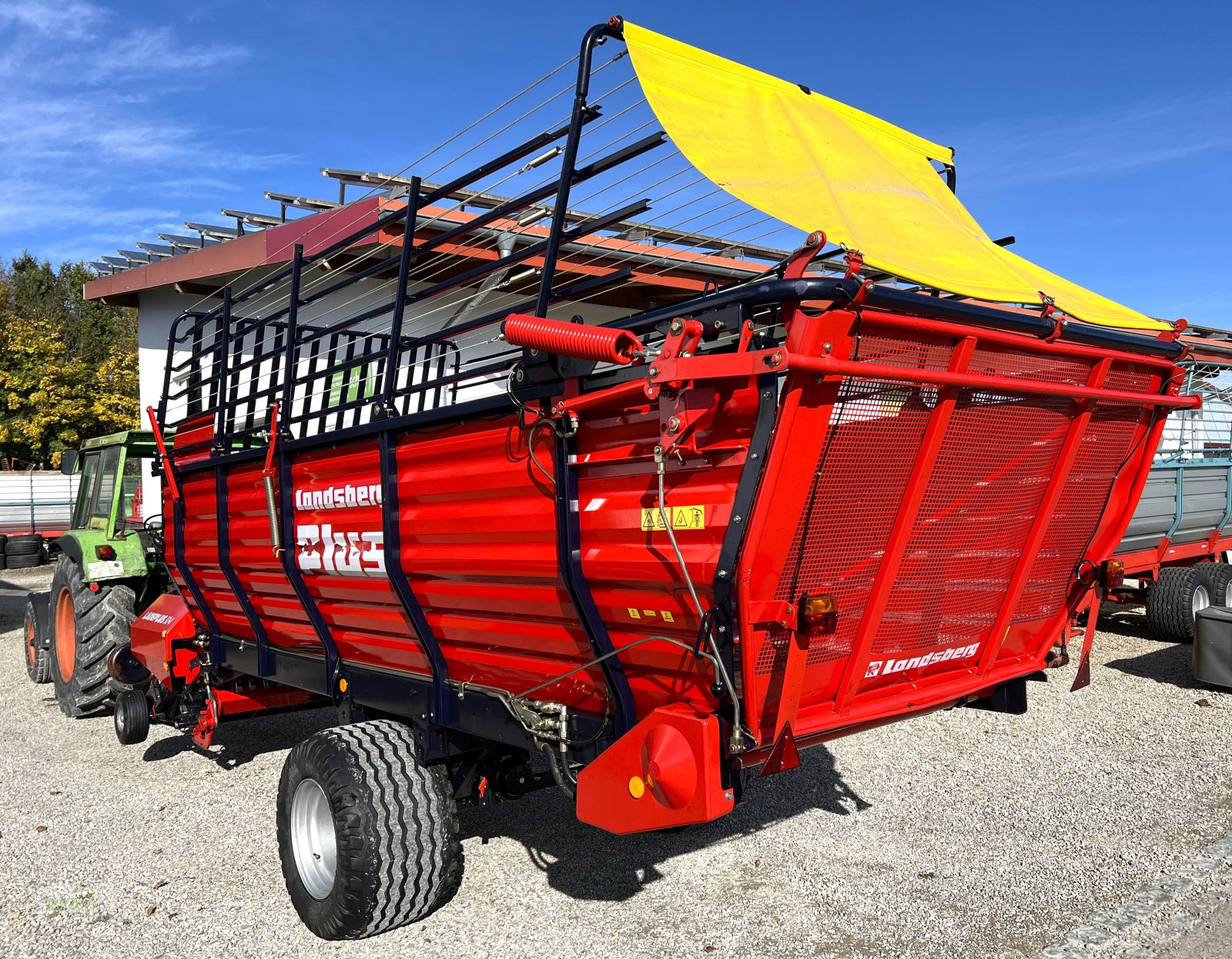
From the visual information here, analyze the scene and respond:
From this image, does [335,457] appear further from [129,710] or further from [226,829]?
[129,710]

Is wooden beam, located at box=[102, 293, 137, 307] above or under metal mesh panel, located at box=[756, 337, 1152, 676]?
above

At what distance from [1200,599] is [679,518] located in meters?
8.36

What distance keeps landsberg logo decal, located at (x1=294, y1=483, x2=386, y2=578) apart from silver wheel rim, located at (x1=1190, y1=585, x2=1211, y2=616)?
323 inches

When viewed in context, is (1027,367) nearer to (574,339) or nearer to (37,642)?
(574,339)

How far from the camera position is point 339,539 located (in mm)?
4113

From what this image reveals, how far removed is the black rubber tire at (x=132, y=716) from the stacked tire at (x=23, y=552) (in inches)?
542

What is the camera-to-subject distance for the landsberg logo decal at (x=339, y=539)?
3.89 meters

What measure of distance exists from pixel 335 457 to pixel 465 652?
1091 millimetres

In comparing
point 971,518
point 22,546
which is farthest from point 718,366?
point 22,546

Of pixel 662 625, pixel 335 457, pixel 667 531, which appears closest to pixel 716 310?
pixel 667 531

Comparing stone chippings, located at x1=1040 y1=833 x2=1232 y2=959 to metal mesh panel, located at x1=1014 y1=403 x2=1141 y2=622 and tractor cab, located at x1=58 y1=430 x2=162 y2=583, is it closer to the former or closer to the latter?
metal mesh panel, located at x1=1014 y1=403 x2=1141 y2=622

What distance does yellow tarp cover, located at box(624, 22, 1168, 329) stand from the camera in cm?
279

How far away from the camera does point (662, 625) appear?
2877 millimetres

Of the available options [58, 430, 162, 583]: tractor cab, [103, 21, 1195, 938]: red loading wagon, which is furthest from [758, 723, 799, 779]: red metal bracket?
Result: [58, 430, 162, 583]: tractor cab
